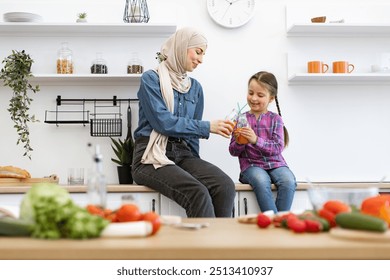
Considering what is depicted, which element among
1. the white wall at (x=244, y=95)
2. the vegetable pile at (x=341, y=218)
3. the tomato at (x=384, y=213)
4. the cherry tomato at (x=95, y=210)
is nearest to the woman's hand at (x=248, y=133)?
the white wall at (x=244, y=95)

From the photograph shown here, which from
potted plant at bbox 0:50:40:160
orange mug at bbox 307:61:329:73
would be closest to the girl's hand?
orange mug at bbox 307:61:329:73

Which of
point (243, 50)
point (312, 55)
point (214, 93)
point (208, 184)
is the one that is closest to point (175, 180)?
point (208, 184)

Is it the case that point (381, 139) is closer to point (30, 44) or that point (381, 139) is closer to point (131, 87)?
point (131, 87)

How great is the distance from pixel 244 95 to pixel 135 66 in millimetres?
736

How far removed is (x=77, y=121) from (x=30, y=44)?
0.59m

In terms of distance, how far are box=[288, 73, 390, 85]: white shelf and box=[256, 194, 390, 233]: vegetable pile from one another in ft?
6.64

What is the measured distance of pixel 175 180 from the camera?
2.75 meters

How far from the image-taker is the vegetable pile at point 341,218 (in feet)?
4.09

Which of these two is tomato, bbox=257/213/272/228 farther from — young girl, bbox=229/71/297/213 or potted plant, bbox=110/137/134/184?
potted plant, bbox=110/137/134/184

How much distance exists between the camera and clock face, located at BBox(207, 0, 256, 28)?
352 cm

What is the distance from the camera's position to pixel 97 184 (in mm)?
1304

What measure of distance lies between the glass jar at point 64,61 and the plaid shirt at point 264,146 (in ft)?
3.70

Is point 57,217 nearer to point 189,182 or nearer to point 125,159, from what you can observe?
point 189,182
